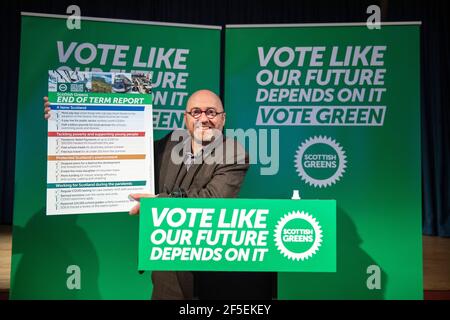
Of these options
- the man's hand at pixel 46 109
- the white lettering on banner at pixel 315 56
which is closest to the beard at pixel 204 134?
the white lettering on banner at pixel 315 56

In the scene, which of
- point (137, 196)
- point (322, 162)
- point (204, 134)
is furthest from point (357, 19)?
point (137, 196)

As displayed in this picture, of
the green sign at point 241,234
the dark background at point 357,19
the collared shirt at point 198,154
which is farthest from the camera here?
the dark background at point 357,19

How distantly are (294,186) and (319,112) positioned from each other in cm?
50

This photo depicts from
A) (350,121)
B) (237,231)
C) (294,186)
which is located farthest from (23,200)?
(350,121)

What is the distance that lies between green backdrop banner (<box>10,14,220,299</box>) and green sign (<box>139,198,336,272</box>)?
2.13 ft

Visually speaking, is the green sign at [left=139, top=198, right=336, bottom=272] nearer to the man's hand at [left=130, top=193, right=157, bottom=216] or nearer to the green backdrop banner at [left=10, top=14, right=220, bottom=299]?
the man's hand at [left=130, top=193, right=157, bottom=216]

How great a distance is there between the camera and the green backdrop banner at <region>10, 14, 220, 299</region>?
265 centimetres

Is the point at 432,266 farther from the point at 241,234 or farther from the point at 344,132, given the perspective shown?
the point at 241,234

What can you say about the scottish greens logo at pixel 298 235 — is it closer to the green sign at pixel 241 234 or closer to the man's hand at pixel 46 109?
the green sign at pixel 241 234

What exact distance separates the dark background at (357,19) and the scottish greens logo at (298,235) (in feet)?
13.9

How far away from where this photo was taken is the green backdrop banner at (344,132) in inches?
108

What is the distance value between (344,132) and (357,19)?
11.9ft

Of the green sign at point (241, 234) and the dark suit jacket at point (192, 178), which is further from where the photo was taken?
the dark suit jacket at point (192, 178)

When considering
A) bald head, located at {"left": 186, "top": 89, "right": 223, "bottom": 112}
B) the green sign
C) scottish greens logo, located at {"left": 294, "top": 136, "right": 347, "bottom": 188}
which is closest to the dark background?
bald head, located at {"left": 186, "top": 89, "right": 223, "bottom": 112}
